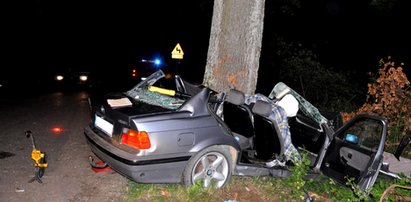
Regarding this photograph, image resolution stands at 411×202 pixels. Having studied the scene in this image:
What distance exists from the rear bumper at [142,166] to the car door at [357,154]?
1947mm

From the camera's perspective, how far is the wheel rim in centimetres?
488

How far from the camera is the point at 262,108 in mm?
5020

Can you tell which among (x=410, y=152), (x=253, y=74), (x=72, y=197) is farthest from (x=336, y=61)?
(x=72, y=197)

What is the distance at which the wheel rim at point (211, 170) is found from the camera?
4.88 m

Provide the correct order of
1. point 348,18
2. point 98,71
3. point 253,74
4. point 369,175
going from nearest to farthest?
point 369,175 → point 253,74 → point 98,71 → point 348,18

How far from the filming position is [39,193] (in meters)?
4.79

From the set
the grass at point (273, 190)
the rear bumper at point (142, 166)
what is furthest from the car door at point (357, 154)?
the rear bumper at point (142, 166)

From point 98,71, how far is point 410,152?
14.8m

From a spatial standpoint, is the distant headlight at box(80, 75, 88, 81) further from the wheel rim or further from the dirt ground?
the wheel rim

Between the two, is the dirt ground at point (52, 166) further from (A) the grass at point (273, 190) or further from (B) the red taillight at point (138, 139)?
(B) the red taillight at point (138, 139)

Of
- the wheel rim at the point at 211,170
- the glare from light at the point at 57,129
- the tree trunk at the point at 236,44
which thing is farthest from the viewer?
the glare from light at the point at 57,129

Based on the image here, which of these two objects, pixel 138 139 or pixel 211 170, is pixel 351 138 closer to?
pixel 211 170

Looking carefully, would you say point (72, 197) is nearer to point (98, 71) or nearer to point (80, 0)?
point (98, 71)

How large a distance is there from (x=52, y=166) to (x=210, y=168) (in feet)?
7.83
